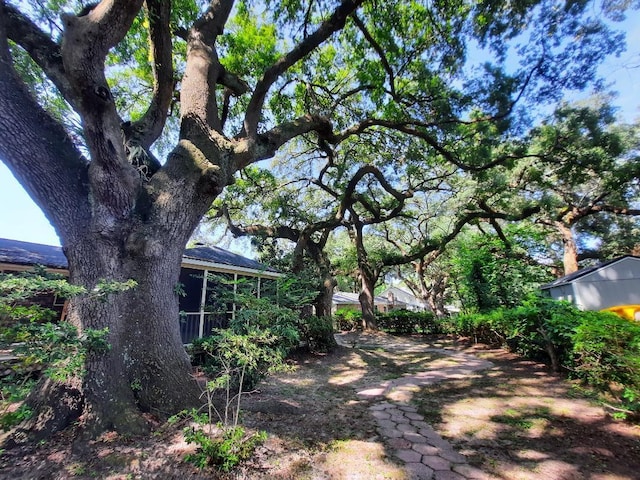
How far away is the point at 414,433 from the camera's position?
3.48m

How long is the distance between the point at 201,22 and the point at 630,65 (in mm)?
7599

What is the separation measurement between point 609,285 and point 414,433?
41.2 ft

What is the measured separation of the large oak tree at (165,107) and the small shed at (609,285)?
26.6ft

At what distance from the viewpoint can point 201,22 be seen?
5004mm

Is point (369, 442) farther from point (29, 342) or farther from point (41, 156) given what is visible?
point (41, 156)

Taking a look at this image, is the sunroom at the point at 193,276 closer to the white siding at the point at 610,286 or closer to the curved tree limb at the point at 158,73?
the curved tree limb at the point at 158,73

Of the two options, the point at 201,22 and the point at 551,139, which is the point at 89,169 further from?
the point at 551,139

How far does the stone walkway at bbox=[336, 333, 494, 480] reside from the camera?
2.65 metres

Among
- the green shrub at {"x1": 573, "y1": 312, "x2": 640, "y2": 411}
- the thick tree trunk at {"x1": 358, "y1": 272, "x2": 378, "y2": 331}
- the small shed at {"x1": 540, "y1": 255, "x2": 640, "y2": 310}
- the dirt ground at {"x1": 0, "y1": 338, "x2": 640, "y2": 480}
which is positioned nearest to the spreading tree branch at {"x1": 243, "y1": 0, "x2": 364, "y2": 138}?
the dirt ground at {"x1": 0, "y1": 338, "x2": 640, "y2": 480}

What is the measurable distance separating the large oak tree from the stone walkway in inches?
99.2

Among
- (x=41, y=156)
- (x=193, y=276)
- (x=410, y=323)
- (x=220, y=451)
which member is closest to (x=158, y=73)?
(x=41, y=156)

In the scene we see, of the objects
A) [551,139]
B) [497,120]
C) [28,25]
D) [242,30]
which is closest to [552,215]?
[551,139]

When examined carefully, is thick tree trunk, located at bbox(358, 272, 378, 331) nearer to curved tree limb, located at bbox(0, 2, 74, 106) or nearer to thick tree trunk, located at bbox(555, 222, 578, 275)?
thick tree trunk, located at bbox(555, 222, 578, 275)

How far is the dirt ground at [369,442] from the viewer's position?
251 cm
